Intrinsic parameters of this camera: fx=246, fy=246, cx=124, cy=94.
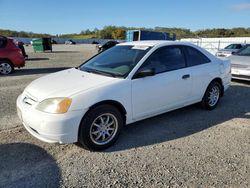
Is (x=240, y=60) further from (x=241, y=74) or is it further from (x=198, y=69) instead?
(x=198, y=69)

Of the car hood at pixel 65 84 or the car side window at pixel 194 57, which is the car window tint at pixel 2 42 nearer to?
the car hood at pixel 65 84

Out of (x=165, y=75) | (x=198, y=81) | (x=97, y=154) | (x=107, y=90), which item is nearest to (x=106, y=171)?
(x=97, y=154)

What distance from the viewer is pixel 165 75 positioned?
4.34 metres

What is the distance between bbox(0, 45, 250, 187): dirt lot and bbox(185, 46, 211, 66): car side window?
3.82 ft

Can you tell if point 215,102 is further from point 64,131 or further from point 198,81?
point 64,131

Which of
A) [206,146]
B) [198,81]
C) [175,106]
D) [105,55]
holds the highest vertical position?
[105,55]

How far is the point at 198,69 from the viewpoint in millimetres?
5000

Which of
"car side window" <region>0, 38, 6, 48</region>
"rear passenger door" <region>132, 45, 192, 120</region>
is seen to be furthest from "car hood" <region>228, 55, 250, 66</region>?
"car side window" <region>0, 38, 6, 48</region>

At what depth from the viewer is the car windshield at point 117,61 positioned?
406cm

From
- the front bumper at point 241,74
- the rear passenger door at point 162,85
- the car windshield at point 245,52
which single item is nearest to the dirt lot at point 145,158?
the rear passenger door at point 162,85

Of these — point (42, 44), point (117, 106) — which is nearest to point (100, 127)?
point (117, 106)

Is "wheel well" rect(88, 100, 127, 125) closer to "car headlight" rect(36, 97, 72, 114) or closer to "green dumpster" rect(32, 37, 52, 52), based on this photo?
"car headlight" rect(36, 97, 72, 114)

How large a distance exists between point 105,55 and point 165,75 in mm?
1271

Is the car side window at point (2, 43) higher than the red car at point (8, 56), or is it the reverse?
the car side window at point (2, 43)
